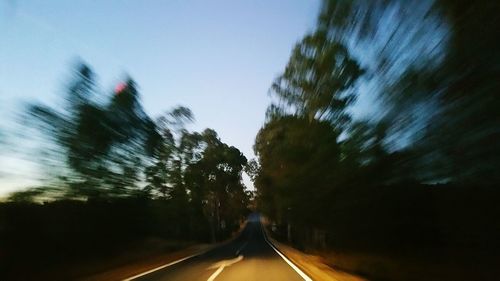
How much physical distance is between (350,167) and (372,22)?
6.83 meters

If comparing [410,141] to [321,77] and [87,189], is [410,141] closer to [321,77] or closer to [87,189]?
[321,77]

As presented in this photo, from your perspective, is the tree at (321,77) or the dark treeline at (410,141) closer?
the dark treeline at (410,141)

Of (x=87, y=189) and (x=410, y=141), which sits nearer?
(x=410, y=141)

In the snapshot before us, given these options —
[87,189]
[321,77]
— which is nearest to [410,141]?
[321,77]

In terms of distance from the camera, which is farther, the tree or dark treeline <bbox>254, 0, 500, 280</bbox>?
the tree

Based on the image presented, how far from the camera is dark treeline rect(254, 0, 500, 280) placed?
305 inches

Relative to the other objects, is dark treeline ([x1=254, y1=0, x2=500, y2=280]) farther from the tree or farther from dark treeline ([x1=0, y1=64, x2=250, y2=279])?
dark treeline ([x1=0, y1=64, x2=250, y2=279])

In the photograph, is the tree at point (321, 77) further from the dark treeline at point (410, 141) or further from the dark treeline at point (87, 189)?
the dark treeline at point (87, 189)

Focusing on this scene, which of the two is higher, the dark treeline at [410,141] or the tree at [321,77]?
the tree at [321,77]

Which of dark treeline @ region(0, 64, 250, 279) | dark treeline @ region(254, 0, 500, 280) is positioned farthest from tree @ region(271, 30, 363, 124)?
dark treeline @ region(0, 64, 250, 279)

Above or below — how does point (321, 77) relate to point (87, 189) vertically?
above

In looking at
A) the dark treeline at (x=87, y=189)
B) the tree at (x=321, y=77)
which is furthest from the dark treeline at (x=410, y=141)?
the dark treeline at (x=87, y=189)

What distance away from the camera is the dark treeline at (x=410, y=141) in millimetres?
7754

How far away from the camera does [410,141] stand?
1018cm
